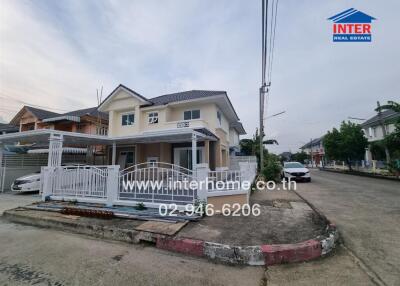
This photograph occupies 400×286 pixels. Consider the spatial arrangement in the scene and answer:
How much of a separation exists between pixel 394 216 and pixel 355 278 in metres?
4.67

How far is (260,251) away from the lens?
3.44 metres

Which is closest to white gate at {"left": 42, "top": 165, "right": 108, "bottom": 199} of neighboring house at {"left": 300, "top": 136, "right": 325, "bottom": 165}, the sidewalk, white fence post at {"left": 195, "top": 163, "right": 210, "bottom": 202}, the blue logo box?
the sidewalk

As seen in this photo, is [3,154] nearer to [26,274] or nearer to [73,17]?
[73,17]

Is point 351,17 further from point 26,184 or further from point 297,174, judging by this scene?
point 26,184

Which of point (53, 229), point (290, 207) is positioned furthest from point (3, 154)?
point (290, 207)

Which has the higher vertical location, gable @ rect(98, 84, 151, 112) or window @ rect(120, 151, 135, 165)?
gable @ rect(98, 84, 151, 112)

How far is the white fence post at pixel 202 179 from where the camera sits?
5.64 m

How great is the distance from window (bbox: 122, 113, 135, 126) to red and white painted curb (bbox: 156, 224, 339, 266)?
12.8 metres

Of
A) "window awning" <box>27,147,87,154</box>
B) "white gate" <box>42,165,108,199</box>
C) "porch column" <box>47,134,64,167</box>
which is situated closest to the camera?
"white gate" <box>42,165,108,199</box>

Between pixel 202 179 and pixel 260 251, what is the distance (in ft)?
8.57

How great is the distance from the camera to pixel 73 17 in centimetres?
808

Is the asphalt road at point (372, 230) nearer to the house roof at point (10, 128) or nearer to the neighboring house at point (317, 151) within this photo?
the house roof at point (10, 128)

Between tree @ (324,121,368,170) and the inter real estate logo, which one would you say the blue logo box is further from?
tree @ (324,121,368,170)

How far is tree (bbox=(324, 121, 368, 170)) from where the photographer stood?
20.6 m
